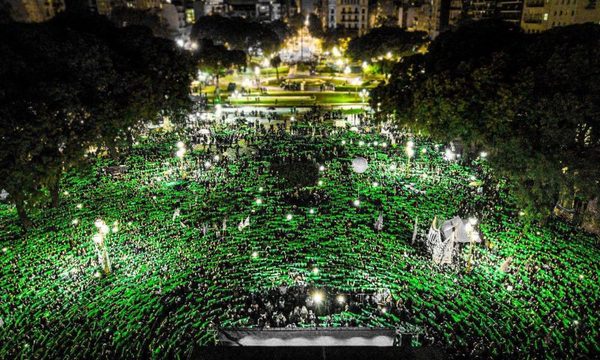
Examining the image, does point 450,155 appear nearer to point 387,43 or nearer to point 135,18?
point 387,43

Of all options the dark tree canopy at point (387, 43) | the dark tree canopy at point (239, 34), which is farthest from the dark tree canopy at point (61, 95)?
the dark tree canopy at point (239, 34)

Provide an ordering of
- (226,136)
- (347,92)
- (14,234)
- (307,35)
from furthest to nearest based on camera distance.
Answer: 1. (307,35)
2. (347,92)
3. (226,136)
4. (14,234)

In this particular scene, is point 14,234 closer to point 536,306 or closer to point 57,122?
point 57,122

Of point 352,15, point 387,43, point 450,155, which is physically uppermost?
point 352,15

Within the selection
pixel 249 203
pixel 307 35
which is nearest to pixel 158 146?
pixel 249 203

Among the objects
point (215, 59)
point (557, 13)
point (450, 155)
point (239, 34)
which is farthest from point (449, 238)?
point (239, 34)

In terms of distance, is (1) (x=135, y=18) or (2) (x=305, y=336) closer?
(2) (x=305, y=336)
